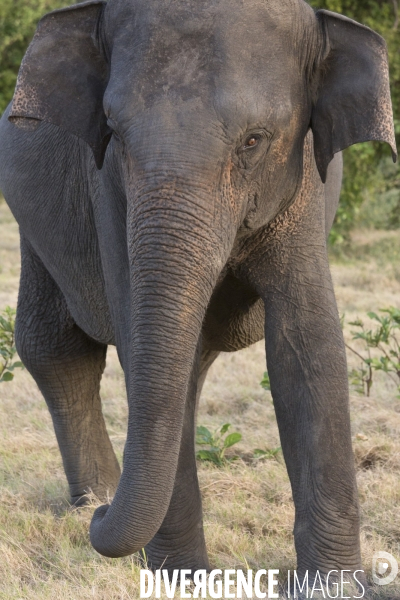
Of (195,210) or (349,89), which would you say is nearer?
(195,210)

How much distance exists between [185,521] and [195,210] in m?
→ 1.29

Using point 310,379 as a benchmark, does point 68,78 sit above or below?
above

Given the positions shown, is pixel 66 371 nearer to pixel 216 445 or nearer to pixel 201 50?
pixel 216 445

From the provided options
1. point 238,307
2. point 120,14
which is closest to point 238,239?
point 238,307

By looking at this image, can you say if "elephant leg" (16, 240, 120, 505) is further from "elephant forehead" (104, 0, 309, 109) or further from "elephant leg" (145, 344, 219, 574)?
"elephant forehead" (104, 0, 309, 109)

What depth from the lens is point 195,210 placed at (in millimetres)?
3229

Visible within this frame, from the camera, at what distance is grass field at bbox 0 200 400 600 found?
13.2 ft

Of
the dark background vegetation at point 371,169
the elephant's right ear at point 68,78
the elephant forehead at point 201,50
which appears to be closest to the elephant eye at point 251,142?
the elephant forehead at point 201,50

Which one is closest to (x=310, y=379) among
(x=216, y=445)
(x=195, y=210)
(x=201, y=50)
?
(x=195, y=210)

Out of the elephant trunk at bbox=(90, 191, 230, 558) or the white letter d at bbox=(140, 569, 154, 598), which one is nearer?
the elephant trunk at bbox=(90, 191, 230, 558)

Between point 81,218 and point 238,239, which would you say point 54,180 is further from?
point 238,239

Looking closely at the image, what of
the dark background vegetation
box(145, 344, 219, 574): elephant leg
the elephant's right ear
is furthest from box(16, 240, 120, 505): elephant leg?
the dark background vegetation

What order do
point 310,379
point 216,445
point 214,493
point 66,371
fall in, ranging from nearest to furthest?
1. point 310,379
2. point 214,493
3. point 66,371
4. point 216,445

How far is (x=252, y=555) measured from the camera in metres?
4.22
